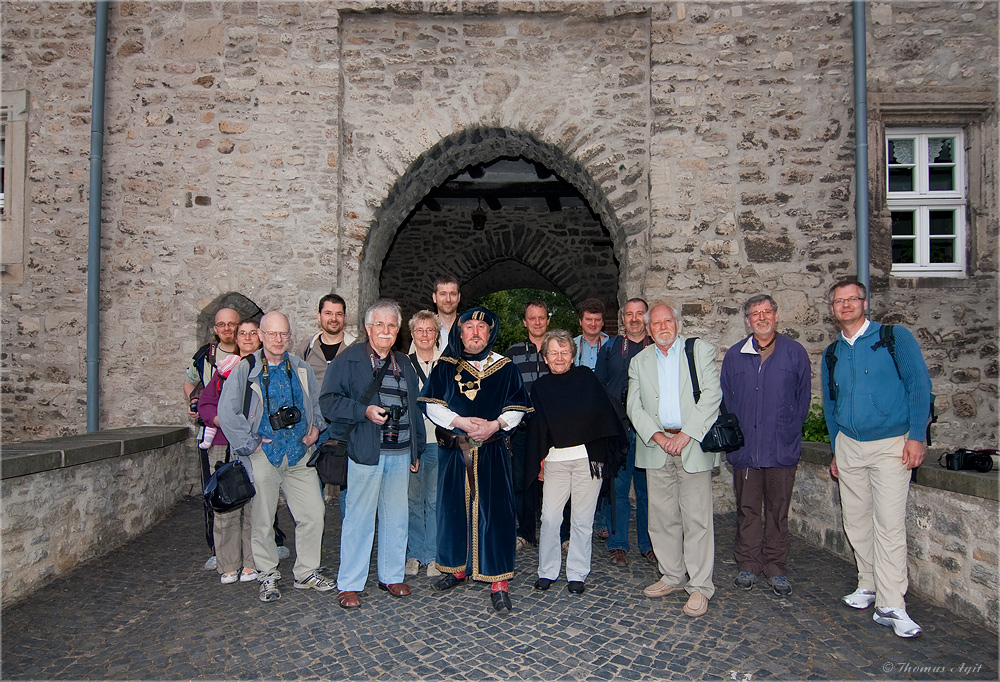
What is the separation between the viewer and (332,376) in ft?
12.2

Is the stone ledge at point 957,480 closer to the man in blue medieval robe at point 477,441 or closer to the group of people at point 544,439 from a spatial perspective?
the group of people at point 544,439

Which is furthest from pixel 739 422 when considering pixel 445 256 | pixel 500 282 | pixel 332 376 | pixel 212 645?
pixel 500 282

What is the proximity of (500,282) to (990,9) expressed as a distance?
360 inches

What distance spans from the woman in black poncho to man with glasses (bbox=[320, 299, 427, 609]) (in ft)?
2.57

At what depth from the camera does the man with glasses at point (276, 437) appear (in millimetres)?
3740

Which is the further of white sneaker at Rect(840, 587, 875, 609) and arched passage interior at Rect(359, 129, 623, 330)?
arched passage interior at Rect(359, 129, 623, 330)

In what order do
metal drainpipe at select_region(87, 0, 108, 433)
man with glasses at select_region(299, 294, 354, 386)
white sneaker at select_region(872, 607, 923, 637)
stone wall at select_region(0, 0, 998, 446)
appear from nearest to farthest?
white sneaker at select_region(872, 607, 923, 637)
man with glasses at select_region(299, 294, 354, 386)
stone wall at select_region(0, 0, 998, 446)
metal drainpipe at select_region(87, 0, 108, 433)

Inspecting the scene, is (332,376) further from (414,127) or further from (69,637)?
(414,127)

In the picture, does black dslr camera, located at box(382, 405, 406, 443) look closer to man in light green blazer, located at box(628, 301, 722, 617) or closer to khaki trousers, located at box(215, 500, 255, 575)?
khaki trousers, located at box(215, 500, 255, 575)

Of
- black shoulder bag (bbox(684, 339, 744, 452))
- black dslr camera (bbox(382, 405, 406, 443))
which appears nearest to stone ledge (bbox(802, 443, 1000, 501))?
black shoulder bag (bbox(684, 339, 744, 452))

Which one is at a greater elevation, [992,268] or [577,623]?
[992,268]

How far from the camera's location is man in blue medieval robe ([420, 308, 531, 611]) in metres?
3.77

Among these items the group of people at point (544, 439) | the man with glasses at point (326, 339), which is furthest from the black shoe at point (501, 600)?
the man with glasses at point (326, 339)

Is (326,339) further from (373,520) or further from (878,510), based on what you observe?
(878,510)
